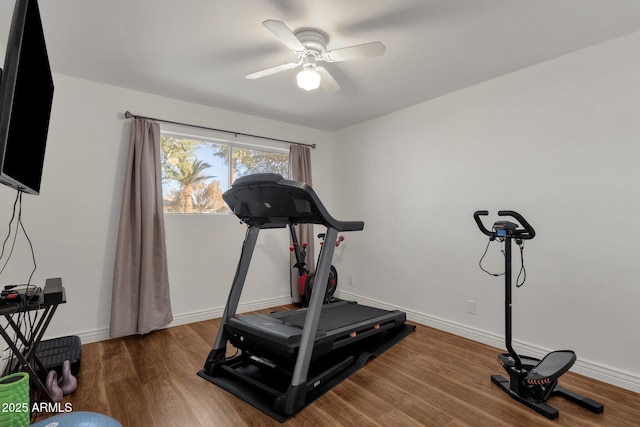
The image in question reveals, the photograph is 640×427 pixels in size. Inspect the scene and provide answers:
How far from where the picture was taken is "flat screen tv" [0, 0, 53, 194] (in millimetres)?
1055

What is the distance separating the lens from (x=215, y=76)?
2826 millimetres

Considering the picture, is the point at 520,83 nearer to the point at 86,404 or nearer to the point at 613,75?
the point at 613,75

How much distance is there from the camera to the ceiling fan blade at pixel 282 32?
1.68m

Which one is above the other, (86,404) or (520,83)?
(520,83)

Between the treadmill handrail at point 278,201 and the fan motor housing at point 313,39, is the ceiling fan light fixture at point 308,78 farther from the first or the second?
the treadmill handrail at point 278,201

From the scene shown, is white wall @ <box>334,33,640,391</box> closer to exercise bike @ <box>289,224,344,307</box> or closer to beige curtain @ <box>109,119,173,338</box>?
exercise bike @ <box>289,224,344,307</box>

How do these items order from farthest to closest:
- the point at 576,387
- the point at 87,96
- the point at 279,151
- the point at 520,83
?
the point at 279,151, the point at 87,96, the point at 520,83, the point at 576,387

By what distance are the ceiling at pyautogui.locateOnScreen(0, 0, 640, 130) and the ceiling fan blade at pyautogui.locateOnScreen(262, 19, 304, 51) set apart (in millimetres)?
183

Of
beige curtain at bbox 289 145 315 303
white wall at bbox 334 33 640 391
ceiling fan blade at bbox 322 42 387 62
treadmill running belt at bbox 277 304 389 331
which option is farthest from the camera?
beige curtain at bbox 289 145 315 303

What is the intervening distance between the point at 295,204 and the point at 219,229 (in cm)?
193

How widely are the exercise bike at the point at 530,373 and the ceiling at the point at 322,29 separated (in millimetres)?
1278

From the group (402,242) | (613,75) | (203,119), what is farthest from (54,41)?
(613,75)

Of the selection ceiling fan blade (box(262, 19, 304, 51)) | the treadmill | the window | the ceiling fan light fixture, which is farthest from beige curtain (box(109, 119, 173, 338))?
ceiling fan blade (box(262, 19, 304, 51))

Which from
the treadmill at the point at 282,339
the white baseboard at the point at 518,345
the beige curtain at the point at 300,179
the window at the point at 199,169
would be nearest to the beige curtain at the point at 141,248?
the window at the point at 199,169
